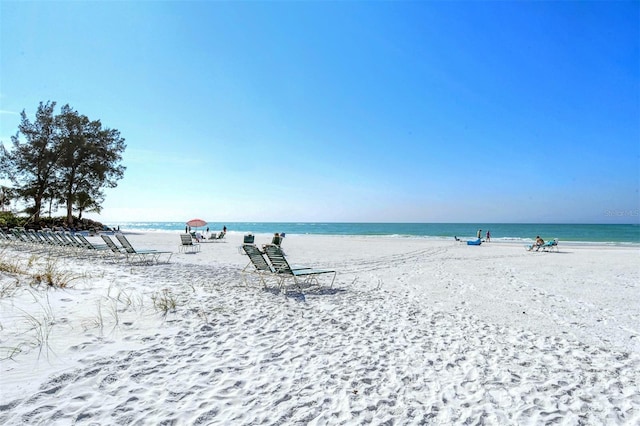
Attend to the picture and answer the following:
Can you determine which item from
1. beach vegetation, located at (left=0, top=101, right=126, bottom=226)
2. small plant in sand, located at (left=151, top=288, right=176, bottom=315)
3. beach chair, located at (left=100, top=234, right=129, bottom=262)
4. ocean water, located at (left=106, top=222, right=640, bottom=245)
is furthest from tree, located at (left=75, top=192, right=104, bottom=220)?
small plant in sand, located at (left=151, top=288, right=176, bottom=315)

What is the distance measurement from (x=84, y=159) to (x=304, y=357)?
40931 millimetres

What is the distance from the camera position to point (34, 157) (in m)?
32.3

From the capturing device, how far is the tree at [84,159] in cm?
3431

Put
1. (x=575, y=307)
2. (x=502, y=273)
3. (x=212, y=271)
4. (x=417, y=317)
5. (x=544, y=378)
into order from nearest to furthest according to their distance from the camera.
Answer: (x=544, y=378)
(x=417, y=317)
(x=575, y=307)
(x=212, y=271)
(x=502, y=273)

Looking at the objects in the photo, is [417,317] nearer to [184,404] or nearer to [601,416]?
[601,416]

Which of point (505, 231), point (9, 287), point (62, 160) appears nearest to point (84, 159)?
point (62, 160)

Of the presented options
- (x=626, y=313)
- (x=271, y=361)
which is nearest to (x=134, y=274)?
(x=271, y=361)

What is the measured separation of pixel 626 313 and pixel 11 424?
8.12 metres

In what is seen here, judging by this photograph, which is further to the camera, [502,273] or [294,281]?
[502,273]

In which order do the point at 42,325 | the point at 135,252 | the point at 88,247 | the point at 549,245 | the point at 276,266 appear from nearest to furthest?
the point at 42,325 < the point at 276,266 < the point at 135,252 < the point at 88,247 < the point at 549,245

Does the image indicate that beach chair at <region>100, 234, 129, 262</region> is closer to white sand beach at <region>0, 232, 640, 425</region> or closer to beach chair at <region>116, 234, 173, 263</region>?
beach chair at <region>116, 234, 173, 263</region>

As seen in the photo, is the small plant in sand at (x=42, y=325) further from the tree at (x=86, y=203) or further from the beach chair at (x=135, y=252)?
the tree at (x=86, y=203)

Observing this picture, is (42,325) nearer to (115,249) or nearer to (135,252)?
(135,252)

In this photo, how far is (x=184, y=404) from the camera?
106 inches
